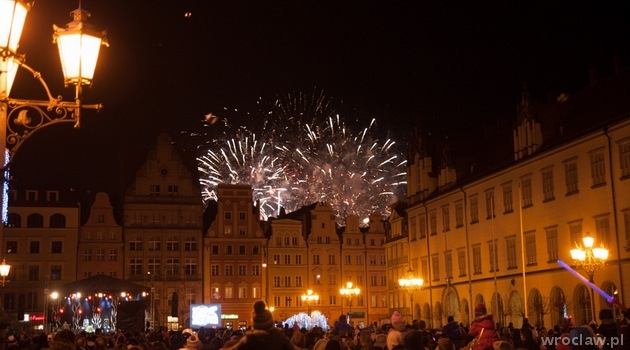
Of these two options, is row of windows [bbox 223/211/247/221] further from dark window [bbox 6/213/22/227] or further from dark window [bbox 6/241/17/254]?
dark window [bbox 6/241/17/254]

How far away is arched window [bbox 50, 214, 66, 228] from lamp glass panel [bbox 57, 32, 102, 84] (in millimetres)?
72266

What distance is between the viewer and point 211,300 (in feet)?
268

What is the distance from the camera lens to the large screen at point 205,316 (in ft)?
131

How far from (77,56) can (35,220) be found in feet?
238

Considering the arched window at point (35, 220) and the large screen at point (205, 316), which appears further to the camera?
the arched window at point (35, 220)

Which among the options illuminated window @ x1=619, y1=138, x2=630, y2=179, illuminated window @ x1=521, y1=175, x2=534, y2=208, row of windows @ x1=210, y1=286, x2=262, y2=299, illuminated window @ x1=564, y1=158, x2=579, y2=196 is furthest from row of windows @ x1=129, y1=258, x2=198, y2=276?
illuminated window @ x1=619, y1=138, x2=630, y2=179

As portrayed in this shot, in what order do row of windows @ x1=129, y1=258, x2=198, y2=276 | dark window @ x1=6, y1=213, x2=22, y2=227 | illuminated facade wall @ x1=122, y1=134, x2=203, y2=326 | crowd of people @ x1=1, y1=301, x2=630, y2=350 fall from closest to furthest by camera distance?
crowd of people @ x1=1, y1=301, x2=630, y2=350 → dark window @ x1=6, y1=213, x2=22, y2=227 → row of windows @ x1=129, y1=258, x2=198, y2=276 → illuminated facade wall @ x1=122, y1=134, x2=203, y2=326

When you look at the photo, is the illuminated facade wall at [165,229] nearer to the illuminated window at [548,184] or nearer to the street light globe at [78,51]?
the illuminated window at [548,184]

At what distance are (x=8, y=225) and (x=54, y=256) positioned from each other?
517 centimetres

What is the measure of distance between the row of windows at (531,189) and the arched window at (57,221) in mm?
35999

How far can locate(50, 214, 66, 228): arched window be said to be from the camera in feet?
258

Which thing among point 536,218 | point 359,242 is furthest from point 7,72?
point 359,242

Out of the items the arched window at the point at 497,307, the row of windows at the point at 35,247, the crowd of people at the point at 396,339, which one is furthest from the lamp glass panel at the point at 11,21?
the row of windows at the point at 35,247

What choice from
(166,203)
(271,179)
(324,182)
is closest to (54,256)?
(166,203)
